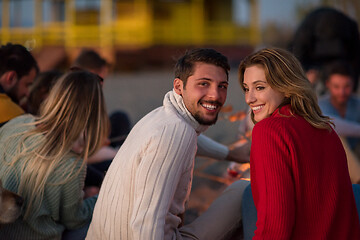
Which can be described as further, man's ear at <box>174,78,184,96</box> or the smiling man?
man's ear at <box>174,78,184,96</box>

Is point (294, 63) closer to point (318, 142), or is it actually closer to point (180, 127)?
point (318, 142)

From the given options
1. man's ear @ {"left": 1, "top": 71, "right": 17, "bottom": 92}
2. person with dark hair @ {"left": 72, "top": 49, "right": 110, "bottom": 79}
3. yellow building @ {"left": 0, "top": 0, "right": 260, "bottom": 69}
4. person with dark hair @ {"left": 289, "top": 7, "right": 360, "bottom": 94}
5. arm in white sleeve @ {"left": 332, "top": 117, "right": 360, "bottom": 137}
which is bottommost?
arm in white sleeve @ {"left": 332, "top": 117, "right": 360, "bottom": 137}

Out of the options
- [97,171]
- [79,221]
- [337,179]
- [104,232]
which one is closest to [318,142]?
[337,179]

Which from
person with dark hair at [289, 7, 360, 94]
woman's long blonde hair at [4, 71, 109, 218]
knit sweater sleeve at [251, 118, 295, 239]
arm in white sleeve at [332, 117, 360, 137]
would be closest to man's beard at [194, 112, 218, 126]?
knit sweater sleeve at [251, 118, 295, 239]

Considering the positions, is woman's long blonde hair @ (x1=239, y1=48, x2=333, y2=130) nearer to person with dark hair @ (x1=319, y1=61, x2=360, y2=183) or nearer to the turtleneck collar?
the turtleneck collar

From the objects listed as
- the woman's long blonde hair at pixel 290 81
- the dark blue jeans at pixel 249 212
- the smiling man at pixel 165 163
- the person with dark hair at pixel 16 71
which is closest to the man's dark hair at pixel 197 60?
the smiling man at pixel 165 163

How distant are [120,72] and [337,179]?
1688 centimetres

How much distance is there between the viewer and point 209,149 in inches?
112

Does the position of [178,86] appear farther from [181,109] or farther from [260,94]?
[260,94]

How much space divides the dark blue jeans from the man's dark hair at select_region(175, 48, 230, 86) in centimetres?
72

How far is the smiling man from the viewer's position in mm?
1899

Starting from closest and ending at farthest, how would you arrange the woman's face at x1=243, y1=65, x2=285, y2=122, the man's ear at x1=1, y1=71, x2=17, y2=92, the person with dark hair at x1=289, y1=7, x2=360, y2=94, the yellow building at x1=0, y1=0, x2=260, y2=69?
the woman's face at x1=243, y1=65, x2=285, y2=122
the man's ear at x1=1, y1=71, x2=17, y2=92
the person with dark hair at x1=289, y1=7, x2=360, y2=94
the yellow building at x1=0, y1=0, x2=260, y2=69

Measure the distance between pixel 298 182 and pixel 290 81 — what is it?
47 centimetres

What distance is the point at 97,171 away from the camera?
3426 millimetres
